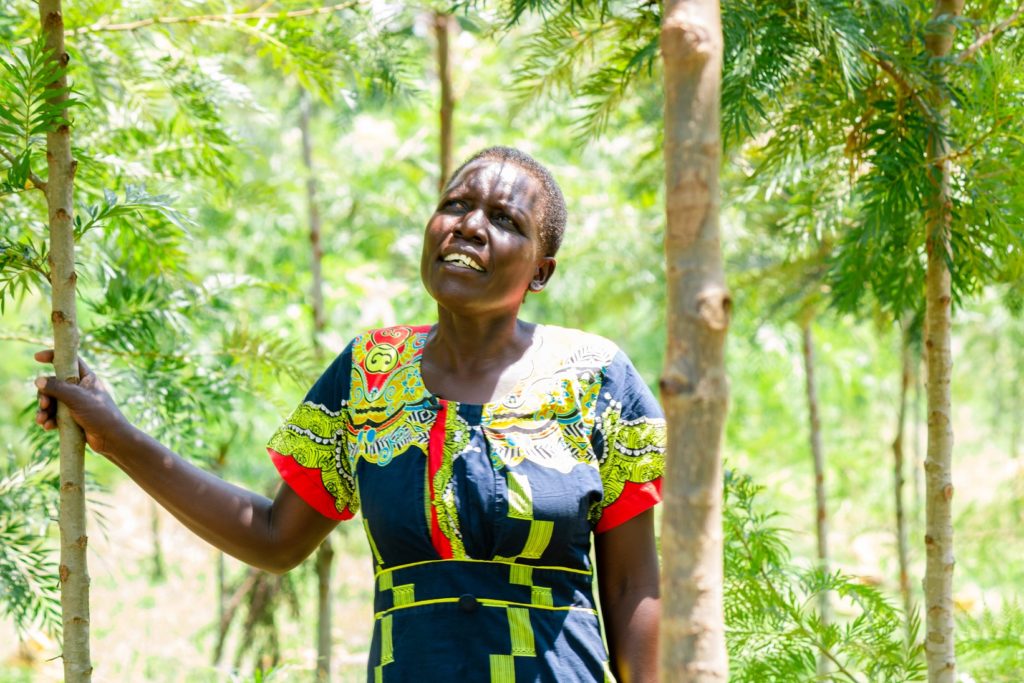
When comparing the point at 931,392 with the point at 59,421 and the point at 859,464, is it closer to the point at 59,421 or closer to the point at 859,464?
the point at 59,421

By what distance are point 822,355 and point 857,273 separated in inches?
199

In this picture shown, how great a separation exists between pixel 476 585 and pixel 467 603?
4cm

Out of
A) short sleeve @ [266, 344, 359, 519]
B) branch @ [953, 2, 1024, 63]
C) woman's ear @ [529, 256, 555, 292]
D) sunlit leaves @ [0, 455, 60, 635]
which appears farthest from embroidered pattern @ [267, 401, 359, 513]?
branch @ [953, 2, 1024, 63]

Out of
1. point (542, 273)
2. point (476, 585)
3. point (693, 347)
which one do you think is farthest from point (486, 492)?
point (693, 347)

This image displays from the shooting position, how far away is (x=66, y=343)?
196cm

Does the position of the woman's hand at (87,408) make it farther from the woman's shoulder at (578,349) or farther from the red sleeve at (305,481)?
the woman's shoulder at (578,349)

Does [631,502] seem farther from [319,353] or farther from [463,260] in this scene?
[319,353]

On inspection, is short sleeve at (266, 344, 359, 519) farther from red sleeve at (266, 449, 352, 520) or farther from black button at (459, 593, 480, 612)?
black button at (459, 593, 480, 612)

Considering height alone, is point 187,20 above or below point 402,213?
below

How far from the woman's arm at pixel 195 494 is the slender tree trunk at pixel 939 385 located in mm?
1244

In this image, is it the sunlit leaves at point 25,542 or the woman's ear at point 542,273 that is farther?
the sunlit leaves at point 25,542

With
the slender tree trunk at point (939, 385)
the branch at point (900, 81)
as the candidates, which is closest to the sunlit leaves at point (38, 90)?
the branch at point (900, 81)

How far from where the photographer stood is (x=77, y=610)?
1.97 meters

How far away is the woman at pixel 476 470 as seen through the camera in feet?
6.49
